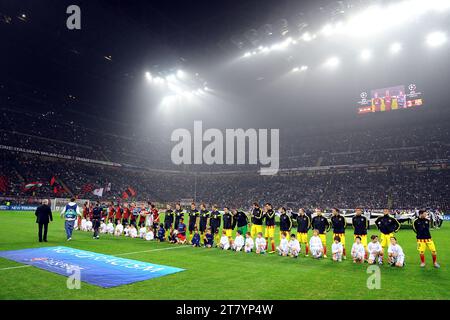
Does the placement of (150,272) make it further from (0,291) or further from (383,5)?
(383,5)

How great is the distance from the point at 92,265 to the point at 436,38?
109 ft

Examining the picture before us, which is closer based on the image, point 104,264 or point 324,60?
point 104,264

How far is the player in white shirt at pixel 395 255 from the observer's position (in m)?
10.6

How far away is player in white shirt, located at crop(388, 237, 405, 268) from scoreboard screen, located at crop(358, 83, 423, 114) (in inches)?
1274

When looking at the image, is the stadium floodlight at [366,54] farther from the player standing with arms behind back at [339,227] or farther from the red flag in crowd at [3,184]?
the red flag in crowd at [3,184]

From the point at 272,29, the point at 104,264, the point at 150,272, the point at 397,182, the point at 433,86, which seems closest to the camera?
the point at 150,272

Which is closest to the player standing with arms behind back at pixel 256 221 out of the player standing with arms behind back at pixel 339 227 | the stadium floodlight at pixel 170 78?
the player standing with arms behind back at pixel 339 227

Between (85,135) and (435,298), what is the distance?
193ft

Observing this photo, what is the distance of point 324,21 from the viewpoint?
2467 centimetres

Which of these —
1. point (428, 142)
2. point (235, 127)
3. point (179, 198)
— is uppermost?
point (235, 127)

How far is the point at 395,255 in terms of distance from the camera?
1066 cm

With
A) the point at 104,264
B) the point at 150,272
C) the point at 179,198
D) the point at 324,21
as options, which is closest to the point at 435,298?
the point at 150,272

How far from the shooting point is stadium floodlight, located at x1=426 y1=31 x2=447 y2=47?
90.1 feet

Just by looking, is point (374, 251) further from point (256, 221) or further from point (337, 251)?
point (256, 221)
